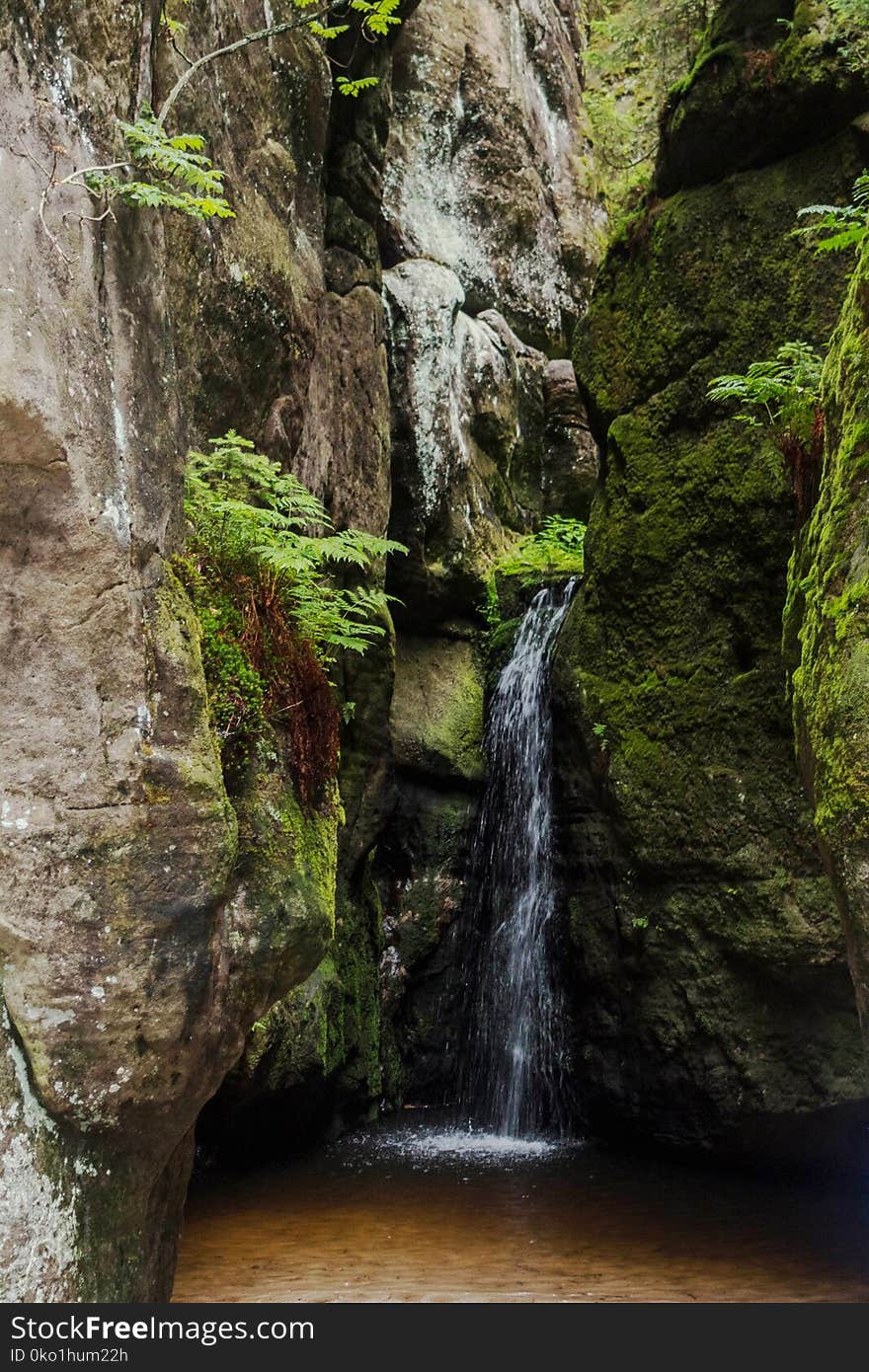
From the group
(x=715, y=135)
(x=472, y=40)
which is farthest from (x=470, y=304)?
(x=715, y=135)

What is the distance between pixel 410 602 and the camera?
13133 millimetres

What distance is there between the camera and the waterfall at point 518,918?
1041 cm

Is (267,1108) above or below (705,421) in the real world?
below

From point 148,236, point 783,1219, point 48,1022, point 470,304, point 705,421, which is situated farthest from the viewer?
A: point 470,304

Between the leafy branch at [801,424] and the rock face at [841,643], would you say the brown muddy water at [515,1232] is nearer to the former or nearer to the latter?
the rock face at [841,643]

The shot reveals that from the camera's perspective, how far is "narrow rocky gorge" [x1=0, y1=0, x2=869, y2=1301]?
3990 millimetres

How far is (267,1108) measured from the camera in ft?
29.8

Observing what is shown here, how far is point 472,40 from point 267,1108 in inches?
600

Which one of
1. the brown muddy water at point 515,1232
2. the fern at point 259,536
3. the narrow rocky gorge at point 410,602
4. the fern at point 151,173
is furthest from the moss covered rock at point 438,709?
the fern at point 151,173

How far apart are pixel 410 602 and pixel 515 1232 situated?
7850mm

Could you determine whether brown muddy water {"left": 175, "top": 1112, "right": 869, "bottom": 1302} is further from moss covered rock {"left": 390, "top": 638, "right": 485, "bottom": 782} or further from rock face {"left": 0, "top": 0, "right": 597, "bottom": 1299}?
moss covered rock {"left": 390, "top": 638, "right": 485, "bottom": 782}

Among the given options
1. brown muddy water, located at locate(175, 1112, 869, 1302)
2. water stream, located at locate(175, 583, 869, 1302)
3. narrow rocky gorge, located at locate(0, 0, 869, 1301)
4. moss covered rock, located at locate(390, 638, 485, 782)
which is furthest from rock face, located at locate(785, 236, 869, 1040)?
moss covered rock, located at locate(390, 638, 485, 782)
